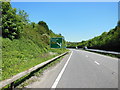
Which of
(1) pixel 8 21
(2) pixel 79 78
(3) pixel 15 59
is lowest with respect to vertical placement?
(2) pixel 79 78

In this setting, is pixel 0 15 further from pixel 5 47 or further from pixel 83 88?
pixel 83 88

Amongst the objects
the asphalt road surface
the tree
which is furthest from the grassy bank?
the asphalt road surface

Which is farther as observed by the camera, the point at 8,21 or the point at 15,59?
the point at 8,21

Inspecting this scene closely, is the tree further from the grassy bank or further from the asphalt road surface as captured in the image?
the asphalt road surface

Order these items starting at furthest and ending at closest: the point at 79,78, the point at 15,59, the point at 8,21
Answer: the point at 8,21 → the point at 15,59 → the point at 79,78

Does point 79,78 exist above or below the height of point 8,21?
below

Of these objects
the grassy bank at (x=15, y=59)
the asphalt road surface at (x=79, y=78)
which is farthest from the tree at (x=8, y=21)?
the asphalt road surface at (x=79, y=78)

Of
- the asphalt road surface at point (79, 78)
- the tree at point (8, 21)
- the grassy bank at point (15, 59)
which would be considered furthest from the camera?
the tree at point (8, 21)

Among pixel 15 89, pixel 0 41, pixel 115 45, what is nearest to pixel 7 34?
pixel 0 41

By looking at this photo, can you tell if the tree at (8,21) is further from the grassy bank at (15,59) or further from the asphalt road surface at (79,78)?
the asphalt road surface at (79,78)

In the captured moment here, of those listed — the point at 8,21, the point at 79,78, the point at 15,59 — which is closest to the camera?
the point at 79,78

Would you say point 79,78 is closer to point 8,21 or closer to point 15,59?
point 15,59

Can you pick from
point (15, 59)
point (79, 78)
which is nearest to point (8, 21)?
point (15, 59)

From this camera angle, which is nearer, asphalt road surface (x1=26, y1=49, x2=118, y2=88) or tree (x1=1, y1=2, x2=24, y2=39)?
asphalt road surface (x1=26, y1=49, x2=118, y2=88)
